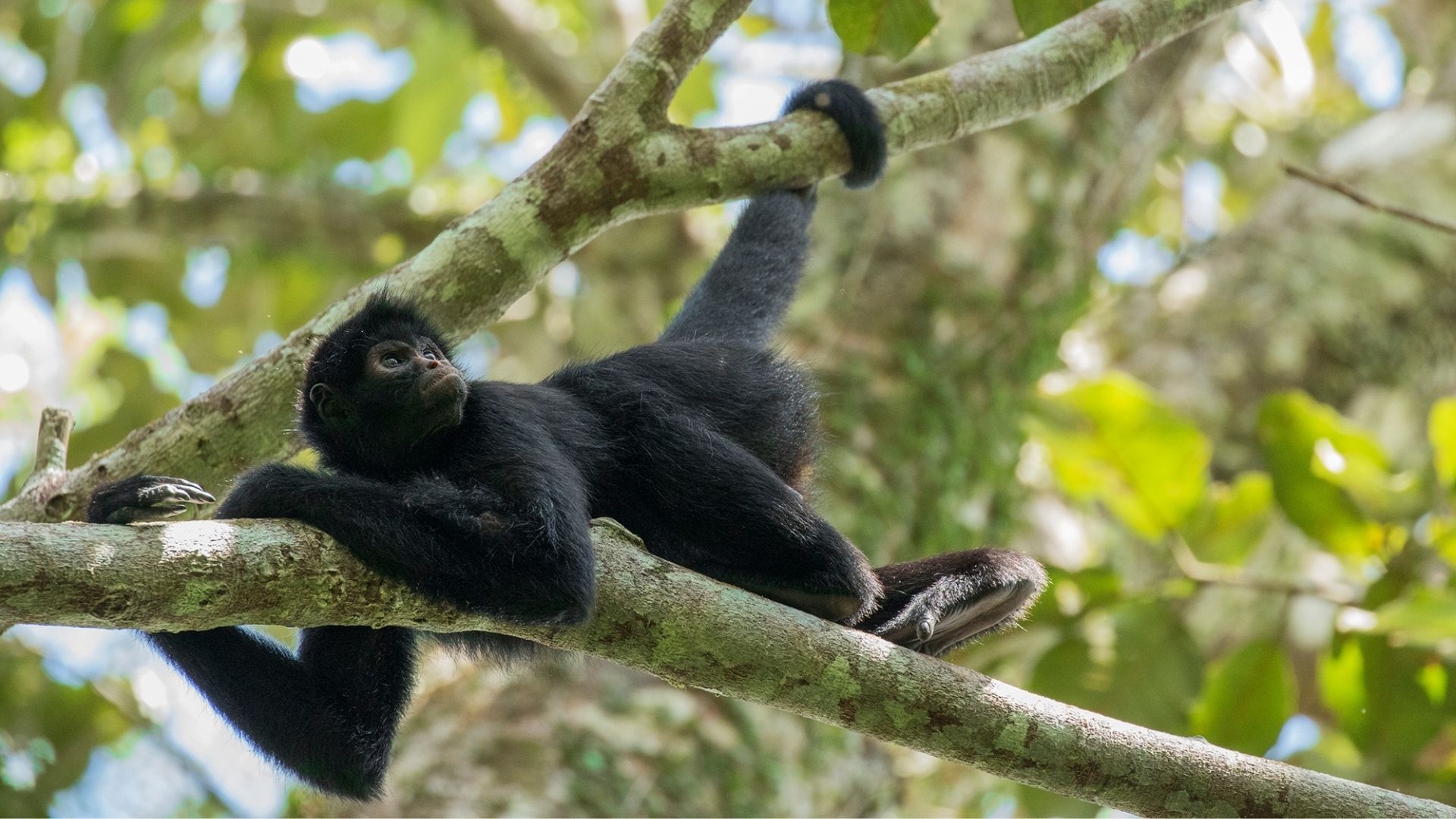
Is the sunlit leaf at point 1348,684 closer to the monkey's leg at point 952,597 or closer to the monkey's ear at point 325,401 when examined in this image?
the monkey's leg at point 952,597

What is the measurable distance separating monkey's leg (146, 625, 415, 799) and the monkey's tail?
6.48ft

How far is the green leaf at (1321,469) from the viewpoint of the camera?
6.61m

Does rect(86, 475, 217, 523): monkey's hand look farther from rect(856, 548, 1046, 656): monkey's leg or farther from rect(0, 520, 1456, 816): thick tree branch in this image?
rect(856, 548, 1046, 656): monkey's leg

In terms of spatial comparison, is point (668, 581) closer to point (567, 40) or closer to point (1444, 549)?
point (1444, 549)

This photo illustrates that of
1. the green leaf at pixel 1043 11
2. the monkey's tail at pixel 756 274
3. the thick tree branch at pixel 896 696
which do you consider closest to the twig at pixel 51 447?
the thick tree branch at pixel 896 696

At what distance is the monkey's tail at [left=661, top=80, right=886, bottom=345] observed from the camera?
563 cm

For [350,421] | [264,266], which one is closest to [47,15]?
[264,266]

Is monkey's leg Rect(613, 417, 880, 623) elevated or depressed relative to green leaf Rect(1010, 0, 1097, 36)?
depressed

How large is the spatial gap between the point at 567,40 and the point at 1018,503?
26.2 ft

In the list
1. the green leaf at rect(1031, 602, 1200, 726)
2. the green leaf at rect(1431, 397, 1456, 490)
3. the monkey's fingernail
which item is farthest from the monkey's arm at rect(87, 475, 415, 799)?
the green leaf at rect(1431, 397, 1456, 490)

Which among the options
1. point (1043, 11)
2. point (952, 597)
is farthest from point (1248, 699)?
point (1043, 11)

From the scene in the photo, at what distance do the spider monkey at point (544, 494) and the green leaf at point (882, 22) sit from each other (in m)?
0.26

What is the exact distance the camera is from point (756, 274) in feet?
19.9

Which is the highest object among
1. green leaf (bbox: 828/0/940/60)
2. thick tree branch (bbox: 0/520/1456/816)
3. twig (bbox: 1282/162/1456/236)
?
green leaf (bbox: 828/0/940/60)
